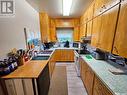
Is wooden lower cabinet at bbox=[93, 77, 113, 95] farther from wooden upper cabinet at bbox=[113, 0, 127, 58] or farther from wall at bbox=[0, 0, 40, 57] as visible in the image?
wall at bbox=[0, 0, 40, 57]

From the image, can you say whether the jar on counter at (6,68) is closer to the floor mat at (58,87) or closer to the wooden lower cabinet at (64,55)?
the floor mat at (58,87)

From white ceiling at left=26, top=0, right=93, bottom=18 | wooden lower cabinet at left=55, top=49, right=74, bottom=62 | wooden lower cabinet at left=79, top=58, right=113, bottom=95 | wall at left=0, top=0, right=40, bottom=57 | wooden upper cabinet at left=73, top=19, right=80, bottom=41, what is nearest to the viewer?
wooden lower cabinet at left=79, top=58, right=113, bottom=95

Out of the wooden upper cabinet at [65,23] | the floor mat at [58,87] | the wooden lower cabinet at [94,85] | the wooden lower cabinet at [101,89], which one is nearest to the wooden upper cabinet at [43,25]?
the wooden upper cabinet at [65,23]

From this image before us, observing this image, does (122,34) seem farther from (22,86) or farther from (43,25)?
(43,25)

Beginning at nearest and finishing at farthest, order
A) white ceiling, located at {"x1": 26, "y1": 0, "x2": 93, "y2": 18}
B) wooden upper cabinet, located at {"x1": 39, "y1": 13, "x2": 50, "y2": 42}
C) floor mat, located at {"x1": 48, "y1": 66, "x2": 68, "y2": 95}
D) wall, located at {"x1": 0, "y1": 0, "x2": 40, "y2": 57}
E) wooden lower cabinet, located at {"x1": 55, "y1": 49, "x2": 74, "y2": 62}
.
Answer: wall, located at {"x1": 0, "y1": 0, "x2": 40, "y2": 57} → floor mat, located at {"x1": 48, "y1": 66, "x2": 68, "y2": 95} → white ceiling, located at {"x1": 26, "y1": 0, "x2": 93, "y2": 18} → wooden upper cabinet, located at {"x1": 39, "y1": 13, "x2": 50, "y2": 42} → wooden lower cabinet, located at {"x1": 55, "y1": 49, "x2": 74, "y2": 62}

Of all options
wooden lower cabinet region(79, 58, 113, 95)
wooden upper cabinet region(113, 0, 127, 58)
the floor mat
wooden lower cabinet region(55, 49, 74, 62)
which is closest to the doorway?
wooden lower cabinet region(55, 49, 74, 62)

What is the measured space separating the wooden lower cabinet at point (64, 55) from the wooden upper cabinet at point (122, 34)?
403 cm

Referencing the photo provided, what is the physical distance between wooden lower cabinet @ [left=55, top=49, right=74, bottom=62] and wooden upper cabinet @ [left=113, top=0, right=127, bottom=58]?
4030mm

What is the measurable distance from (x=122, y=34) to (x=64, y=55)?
429cm

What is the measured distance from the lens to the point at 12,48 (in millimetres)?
2088

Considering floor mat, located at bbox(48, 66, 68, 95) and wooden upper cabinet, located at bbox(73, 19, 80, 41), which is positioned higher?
wooden upper cabinet, located at bbox(73, 19, 80, 41)

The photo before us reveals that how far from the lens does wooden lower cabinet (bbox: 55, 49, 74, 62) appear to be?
17.8 feet

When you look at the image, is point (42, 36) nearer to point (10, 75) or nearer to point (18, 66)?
point (18, 66)

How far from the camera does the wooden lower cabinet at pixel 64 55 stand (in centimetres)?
543
